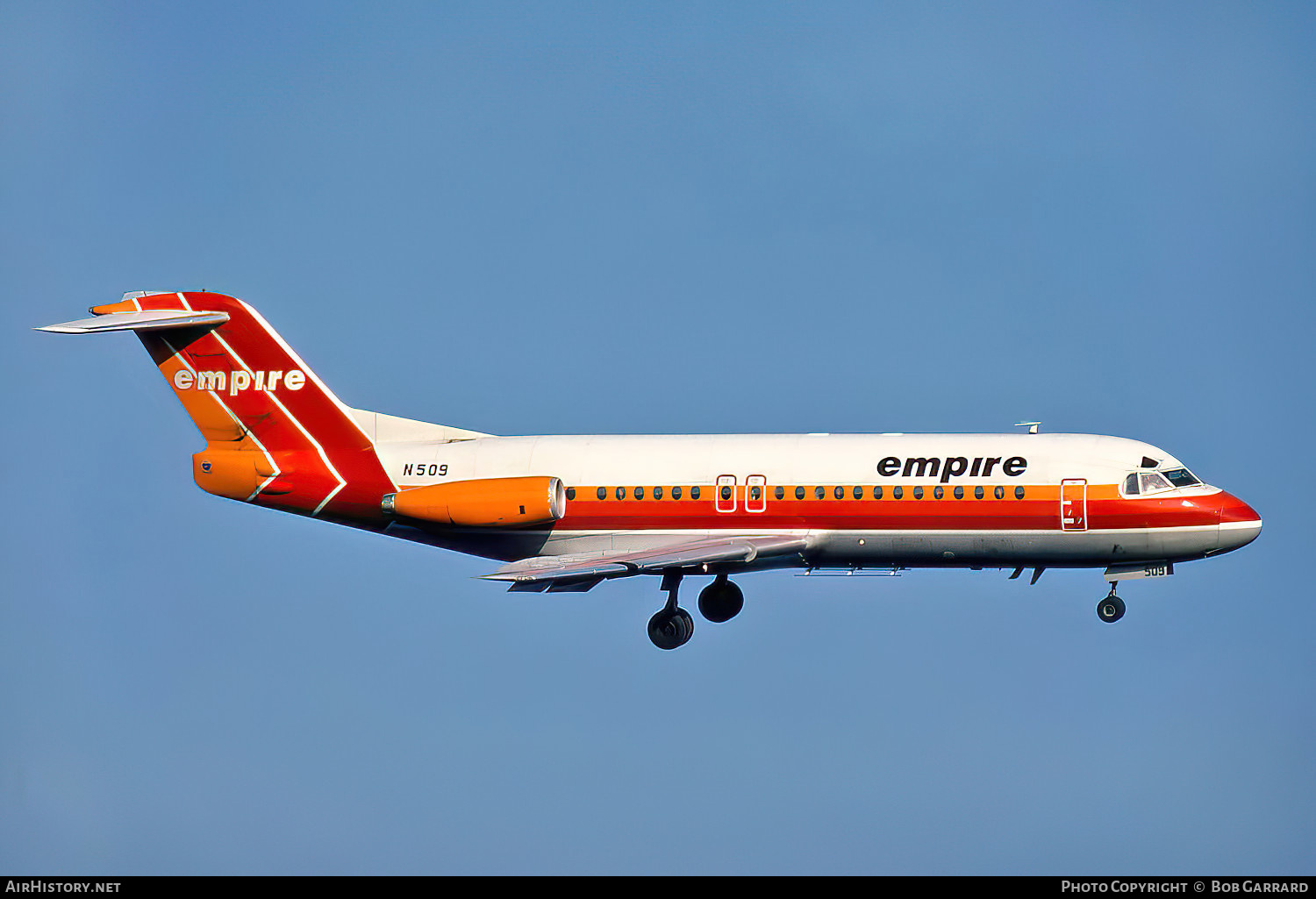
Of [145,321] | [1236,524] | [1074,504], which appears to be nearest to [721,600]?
[1074,504]

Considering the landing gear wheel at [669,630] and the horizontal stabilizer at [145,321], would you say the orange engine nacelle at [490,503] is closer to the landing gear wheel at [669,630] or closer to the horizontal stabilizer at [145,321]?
the landing gear wheel at [669,630]

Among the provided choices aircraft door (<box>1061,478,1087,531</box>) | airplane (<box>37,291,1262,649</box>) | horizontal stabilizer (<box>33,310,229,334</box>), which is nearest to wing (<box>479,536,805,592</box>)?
airplane (<box>37,291,1262,649</box>)

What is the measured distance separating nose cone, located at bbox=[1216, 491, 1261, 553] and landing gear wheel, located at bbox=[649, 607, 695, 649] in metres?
14.6

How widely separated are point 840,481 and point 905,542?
2408mm

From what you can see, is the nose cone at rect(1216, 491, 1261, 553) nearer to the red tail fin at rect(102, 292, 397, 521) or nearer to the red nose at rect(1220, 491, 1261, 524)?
the red nose at rect(1220, 491, 1261, 524)

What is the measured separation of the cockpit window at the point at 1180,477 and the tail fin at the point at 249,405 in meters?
22.7

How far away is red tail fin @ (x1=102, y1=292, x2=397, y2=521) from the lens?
55625 mm

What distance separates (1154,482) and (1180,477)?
81 cm

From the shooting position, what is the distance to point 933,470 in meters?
51.0

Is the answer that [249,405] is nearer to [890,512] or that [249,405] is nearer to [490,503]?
[490,503]

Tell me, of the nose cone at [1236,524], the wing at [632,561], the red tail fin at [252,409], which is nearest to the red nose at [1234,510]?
the nose cone at [1236,524]
